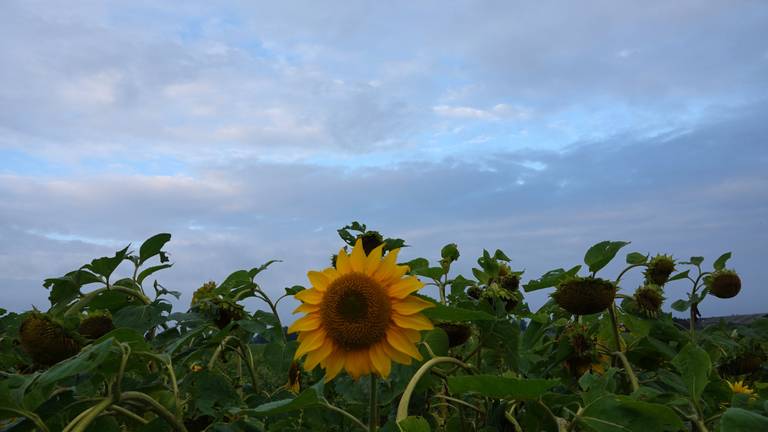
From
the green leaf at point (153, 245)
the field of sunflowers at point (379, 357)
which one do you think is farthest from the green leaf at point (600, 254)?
the green leaf at point (153, 245)

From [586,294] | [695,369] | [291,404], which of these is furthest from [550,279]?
[291,404]

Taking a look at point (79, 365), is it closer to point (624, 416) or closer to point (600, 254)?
point (624, 416)

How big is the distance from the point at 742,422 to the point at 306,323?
98 centimetres

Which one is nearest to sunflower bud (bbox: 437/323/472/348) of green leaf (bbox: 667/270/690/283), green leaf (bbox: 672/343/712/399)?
green leaf (bbox: 672/343/712/399)

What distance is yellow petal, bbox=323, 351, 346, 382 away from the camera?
166 centimetres

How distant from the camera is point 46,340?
6.45ft

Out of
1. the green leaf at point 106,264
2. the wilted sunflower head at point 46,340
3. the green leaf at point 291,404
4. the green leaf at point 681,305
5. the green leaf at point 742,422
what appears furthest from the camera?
the green leaf at point 681,305

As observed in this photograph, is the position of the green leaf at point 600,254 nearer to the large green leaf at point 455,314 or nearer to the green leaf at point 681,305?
the large green leaf at point 455,314

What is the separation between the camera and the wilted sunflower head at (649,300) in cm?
261

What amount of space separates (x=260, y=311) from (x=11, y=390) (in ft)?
3.89

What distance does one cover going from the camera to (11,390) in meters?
1.54

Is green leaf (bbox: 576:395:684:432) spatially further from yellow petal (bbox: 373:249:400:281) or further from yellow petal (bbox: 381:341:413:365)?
yellow petal (bbox: 373:249:400:281)

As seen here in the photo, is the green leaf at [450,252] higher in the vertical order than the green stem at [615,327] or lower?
higher

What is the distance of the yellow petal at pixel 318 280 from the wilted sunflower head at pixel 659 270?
2151 millimetres
